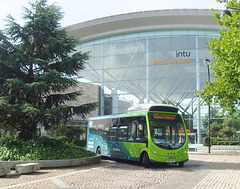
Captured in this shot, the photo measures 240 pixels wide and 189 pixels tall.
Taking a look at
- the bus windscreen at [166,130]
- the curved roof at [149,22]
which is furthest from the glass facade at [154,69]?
the bus windscreen at [166,130]

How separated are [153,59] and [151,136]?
25144mm

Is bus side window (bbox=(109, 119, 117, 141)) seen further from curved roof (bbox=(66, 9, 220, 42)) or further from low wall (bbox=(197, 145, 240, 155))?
curved roof (bbox=(66, 9, 220, 42))

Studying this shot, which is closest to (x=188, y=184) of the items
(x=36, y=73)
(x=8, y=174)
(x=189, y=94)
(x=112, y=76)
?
(x=8, y=174)

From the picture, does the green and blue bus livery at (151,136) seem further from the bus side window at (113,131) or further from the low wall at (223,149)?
the low wall at (223,149)

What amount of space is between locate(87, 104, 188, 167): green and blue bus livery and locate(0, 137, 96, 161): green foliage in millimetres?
2114

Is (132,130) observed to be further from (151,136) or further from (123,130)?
(151,136)

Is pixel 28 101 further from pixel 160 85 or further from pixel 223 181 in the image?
pixel 160 85

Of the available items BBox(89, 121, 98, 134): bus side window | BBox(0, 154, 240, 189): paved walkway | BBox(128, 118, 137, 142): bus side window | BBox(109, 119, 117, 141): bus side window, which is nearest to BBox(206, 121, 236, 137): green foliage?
BBox(89, 121, 98, 134): bus side window

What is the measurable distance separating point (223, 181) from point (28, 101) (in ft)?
35.8

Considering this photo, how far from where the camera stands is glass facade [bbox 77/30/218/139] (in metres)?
36.5

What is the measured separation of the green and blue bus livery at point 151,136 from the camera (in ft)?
46.5

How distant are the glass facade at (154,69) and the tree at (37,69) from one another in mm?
21833

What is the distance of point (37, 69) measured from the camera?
16828 millimetres

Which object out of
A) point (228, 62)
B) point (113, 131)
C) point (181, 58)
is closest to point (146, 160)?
point (113, 131)
